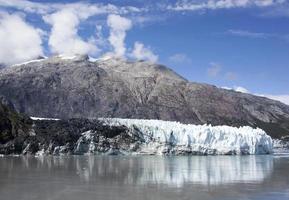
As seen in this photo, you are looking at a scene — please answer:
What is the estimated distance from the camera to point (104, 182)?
32094 millimetres

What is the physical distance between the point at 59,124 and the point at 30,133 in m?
4.46

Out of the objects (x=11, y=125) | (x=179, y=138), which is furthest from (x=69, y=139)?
(x=179, y=138)

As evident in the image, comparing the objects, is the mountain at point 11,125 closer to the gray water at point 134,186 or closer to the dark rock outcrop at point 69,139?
the dark rock outcrop at point 69,139

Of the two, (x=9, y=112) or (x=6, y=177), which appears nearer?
(x=6, y=177)

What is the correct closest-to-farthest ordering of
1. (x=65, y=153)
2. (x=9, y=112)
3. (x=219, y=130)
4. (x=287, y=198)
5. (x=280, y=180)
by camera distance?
(x=287, y=198), (x=280, y=180), (x=65, y=153), (x=219, y=130), (x=9, y=112)

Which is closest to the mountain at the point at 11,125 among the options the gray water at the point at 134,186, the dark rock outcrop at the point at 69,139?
the dark rock outcrop at the point at 69,139

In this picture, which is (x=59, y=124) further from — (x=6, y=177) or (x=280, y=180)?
(x=280, y=180)

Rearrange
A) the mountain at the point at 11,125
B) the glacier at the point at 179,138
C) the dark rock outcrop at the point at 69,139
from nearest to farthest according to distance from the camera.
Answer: the dark rock outcrop at the point at 69,139 → the mountain at the point at 11,125 → the glacier at the point at 179,138

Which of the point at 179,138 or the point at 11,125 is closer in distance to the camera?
the point at 11,125

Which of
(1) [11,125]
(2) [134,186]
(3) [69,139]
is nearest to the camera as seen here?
(2) [134,186]

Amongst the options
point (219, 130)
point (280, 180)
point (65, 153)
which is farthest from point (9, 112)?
point (280, 180)

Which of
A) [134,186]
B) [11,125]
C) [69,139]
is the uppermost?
[11,125]

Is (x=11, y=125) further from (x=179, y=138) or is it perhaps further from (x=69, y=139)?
(x=179, y=138)

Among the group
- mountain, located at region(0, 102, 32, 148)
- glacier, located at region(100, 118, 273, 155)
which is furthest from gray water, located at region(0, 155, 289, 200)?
glacier, located at region(100, 118, 273, 155)
